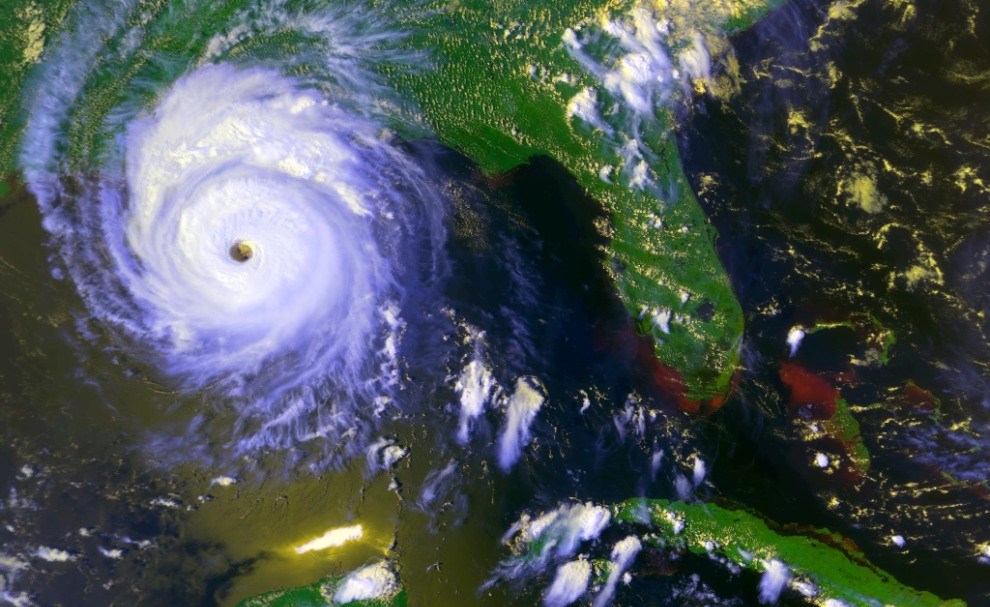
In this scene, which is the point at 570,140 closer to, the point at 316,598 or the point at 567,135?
the point at 567,135

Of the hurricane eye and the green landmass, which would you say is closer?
the hurricane eye

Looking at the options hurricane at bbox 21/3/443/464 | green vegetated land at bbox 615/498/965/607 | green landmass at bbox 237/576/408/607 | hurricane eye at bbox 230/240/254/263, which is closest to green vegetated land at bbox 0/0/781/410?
hurricane at bbox 21/3/443/464

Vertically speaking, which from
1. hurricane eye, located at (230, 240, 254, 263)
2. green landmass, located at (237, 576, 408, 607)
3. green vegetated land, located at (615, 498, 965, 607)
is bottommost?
green vegetated land, located at (615, 498, 965, 607)

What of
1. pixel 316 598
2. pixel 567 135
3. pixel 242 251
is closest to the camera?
pixel 242 251

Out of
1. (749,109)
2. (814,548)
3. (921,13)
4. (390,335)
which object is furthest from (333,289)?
(921,13)

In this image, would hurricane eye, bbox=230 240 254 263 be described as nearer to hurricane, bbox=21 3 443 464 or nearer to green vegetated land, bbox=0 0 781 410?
hurricane, bbox=21 3 443 464

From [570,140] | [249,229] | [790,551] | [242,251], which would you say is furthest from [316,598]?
[570,140]

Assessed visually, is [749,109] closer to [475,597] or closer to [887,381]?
[887,381]
